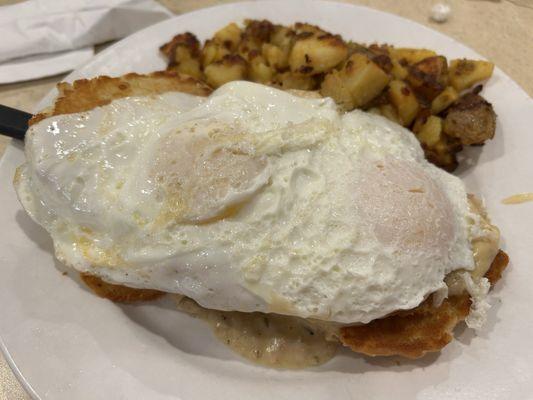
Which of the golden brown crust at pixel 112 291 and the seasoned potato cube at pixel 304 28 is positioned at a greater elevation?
the seasoned potato cube at pixel 304 28

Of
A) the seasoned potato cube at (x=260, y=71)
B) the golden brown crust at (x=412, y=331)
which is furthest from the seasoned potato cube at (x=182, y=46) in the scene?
the golden brown crust at (x=412, y=331)

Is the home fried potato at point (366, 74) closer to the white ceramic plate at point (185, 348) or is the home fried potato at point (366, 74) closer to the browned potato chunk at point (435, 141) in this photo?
the browned potato chunk at point (435, 141)

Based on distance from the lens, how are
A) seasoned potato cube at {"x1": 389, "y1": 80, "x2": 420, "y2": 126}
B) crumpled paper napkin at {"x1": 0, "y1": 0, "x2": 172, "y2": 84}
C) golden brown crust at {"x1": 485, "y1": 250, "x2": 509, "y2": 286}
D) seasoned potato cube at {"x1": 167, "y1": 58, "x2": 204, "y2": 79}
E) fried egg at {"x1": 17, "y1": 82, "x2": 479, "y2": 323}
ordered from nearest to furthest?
fried egg at {"x1": 17, "y1": 82, "x2": 479, "y2": 323} < golden brown crust at {"x1": 485, "y1": 250, "x2": 509, "y2": 286} < seasoned potato cube at {"x1": 389, "y1": 80, "x2": 420, "y2": 126} < seasoned potato cube at {"x1": 167, "y1": 58, "x2": 204, "y2": 79} < crumpled paper napkin at {"x1": 0, "y1": 0, "x2": 172, "y2": 84}

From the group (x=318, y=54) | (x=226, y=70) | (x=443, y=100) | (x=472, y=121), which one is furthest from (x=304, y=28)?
(x=472, y=121)

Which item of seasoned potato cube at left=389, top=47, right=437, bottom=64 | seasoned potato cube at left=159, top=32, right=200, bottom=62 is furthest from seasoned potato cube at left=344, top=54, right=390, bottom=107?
seasoned potato cube at left=159, top=32, right=200, bottom=62

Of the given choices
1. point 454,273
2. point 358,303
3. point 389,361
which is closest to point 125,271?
point 358,303

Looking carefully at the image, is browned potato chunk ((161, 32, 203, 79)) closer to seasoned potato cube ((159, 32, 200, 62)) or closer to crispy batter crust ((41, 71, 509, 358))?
seasoned potato cube ((159, 32, 200, 62))
